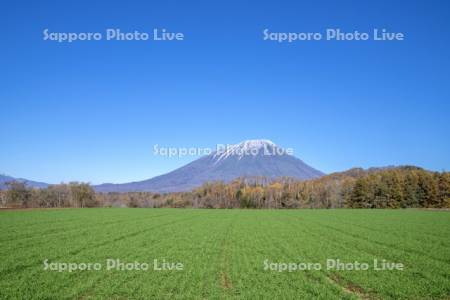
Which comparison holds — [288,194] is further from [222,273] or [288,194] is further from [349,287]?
[349,287]

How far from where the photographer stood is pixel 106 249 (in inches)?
833

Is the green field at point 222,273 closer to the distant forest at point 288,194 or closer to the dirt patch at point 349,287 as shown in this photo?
the dirt patch at point 349,287

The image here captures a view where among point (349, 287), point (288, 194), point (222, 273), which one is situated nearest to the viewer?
point (349, 287)

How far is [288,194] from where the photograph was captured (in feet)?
436

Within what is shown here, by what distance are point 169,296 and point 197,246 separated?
11666 mm

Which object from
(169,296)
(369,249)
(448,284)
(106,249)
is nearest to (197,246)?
(106,249)

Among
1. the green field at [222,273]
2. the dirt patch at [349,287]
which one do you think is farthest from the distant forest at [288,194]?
the dirt patch at [349,287]

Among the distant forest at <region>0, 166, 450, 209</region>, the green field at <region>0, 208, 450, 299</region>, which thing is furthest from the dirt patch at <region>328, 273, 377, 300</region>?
the distant forest at <region>0, 166, 450, 209</region>

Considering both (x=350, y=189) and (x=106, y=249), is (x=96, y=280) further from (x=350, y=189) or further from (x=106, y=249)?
(x=350, y=189)

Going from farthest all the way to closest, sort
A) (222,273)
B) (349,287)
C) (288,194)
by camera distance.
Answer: (288,194)
(222,273)
(349,287)

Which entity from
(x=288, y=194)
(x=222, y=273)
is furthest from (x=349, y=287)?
(x=288, y=194)

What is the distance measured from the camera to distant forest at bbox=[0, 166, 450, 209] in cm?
9931

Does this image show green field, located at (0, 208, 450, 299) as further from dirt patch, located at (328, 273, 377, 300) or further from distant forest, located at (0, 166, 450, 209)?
distant forest, located at (0, 166, 450, 209)

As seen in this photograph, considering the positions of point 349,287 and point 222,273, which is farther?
point 222,273
